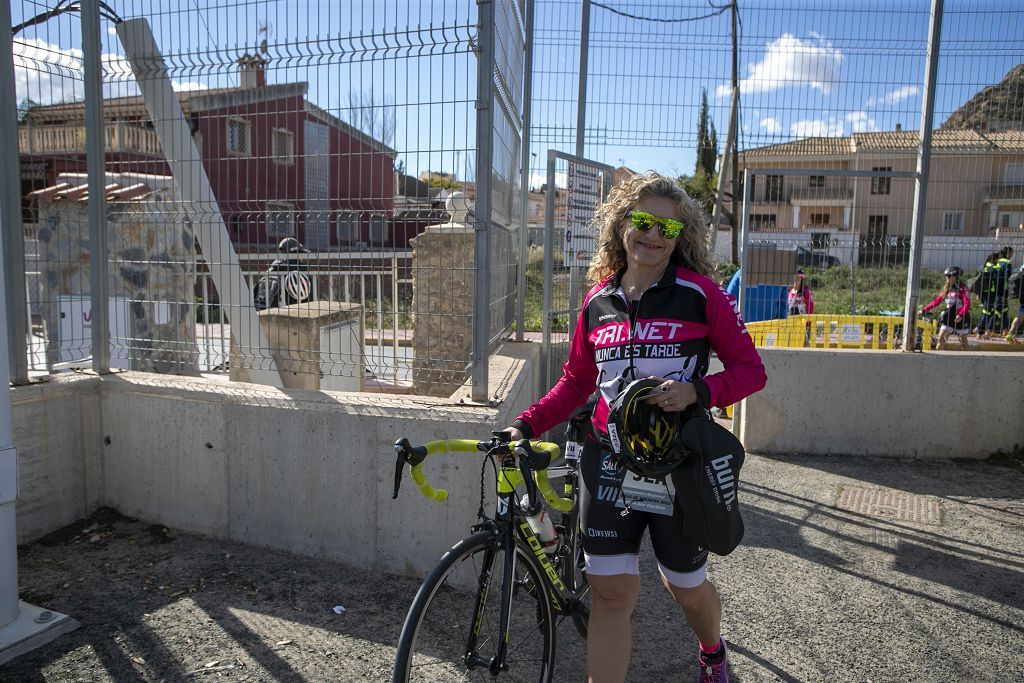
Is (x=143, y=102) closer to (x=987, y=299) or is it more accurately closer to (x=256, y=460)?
(x=256, y=460)

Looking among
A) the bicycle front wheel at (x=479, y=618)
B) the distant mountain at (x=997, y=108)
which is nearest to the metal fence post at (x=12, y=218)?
the bicycle front wheel at (x=479, y=618)

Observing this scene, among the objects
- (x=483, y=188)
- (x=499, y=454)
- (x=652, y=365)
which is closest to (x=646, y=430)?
(x=652, y=365)

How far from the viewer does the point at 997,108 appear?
6117 millimetres

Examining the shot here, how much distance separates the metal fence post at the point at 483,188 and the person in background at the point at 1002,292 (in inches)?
225

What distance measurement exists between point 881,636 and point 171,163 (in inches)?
196

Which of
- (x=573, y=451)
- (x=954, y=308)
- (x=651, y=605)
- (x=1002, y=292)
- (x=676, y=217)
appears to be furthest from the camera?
(x=954, y=308)

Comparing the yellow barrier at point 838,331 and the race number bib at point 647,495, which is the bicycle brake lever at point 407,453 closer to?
the race number bib at point 647,495

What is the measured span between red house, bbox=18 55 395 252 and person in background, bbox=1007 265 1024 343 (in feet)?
20.9

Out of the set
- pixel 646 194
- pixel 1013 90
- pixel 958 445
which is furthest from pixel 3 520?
pixel 1013 90

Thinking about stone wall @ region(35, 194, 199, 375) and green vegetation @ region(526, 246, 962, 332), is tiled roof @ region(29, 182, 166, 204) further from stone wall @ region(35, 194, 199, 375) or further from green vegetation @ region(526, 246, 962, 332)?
green vegetation @ region(526, 246, 962, 332)

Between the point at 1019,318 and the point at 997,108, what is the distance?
9.31ft

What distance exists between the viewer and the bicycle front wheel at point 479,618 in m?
2.33

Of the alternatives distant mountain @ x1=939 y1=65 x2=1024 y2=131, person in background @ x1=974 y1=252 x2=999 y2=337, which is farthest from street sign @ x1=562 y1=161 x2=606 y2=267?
person in background @ x1=974 y1=252 x2=999 y2=337

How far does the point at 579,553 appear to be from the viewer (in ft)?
9.87
